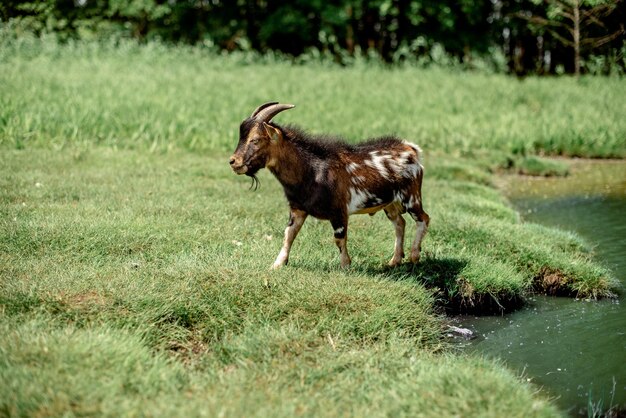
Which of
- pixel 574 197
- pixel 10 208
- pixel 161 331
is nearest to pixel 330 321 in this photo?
pixel 161 331

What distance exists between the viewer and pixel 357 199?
7.19 m

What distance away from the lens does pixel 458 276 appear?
744 centimetres

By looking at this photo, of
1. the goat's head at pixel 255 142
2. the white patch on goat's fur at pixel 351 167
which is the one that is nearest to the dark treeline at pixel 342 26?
the white patch on goat's fur at pixel 351 167

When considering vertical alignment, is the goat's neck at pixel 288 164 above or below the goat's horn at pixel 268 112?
below

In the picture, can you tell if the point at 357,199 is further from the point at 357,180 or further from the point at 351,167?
the point at 351,167

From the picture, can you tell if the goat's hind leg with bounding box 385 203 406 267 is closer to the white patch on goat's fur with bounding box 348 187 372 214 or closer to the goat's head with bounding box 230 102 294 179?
the white patch on goat's fur with bounding box 348 187 372 214

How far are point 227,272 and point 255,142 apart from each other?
3.95 ft

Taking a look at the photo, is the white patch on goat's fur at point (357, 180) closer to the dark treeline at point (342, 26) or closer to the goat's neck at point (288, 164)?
the goat's neck at point (288, 164)

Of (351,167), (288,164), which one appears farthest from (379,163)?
(288,164)

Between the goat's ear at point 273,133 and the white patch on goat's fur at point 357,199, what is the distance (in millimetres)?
894

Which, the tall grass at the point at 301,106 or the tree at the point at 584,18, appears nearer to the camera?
the tall grass at the point at 301,106

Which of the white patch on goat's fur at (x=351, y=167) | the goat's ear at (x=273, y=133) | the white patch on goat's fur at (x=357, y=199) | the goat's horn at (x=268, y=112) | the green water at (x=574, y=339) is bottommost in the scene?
the green water at (x=574, y=339)

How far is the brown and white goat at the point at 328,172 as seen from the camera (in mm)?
6673

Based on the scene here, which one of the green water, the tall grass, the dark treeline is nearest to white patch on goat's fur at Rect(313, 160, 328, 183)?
the green water
